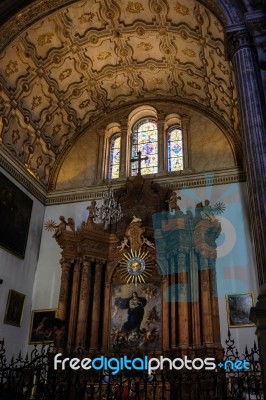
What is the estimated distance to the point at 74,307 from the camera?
1294 centimetres

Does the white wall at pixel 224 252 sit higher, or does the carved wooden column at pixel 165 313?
the white wall at pixel 224 252

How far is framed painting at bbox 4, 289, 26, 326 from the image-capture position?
1255 cm

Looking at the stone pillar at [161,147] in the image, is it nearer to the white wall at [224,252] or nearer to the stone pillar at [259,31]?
the white wall at [224,252]

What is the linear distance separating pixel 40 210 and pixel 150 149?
4.63 meters

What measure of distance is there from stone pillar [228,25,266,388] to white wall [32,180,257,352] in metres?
5.56

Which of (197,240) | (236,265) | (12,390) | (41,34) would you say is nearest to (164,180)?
(197,240)

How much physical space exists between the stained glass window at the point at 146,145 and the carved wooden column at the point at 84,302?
4.09 metres

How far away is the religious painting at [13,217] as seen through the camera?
12.9 m

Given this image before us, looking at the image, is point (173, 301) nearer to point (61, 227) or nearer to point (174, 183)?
point (174, 183)

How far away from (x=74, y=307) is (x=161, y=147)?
642 centimetres

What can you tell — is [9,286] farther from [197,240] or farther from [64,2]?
[64,2]

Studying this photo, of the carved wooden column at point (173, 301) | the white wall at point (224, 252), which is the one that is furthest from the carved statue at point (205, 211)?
the carved wooden column at point (173, 301)

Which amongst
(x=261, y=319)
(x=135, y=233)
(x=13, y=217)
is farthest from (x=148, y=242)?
(x=261, y=319)

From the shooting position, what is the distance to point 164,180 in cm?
1455
